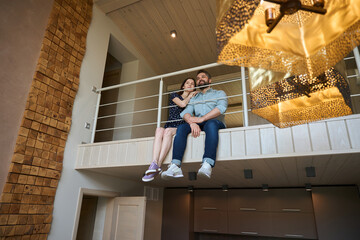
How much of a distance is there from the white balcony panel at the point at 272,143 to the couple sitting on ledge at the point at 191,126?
0.28 feet

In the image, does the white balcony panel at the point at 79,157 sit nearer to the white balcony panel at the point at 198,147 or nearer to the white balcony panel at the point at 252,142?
the white balcony panel at the point at 198,147

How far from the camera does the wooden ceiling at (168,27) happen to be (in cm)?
334

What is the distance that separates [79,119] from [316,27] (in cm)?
248

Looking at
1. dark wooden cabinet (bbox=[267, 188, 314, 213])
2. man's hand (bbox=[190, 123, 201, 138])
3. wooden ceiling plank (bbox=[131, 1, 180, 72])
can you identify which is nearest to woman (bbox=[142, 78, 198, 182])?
man's hand (bbox=[190, 123, 201, 138])

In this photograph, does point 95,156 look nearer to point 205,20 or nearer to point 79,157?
point 79,157

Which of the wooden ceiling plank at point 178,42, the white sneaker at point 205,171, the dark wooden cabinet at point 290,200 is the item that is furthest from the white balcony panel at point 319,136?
the wooden ceiling plank at point 178,42

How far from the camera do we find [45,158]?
2.28m

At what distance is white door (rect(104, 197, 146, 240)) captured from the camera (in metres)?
2.66

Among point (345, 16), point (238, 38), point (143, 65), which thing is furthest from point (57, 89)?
point (345, 16)

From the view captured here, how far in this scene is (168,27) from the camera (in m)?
3.66

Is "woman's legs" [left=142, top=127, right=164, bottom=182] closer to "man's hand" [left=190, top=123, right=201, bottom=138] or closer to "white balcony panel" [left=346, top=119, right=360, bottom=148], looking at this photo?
"man's hand" [left=190, top=123, right=201, bottom=138]

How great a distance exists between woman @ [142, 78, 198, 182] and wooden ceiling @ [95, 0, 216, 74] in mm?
1442

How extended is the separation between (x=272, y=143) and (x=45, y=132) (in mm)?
1963

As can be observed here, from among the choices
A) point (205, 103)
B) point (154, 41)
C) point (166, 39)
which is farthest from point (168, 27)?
point (205, 103)
